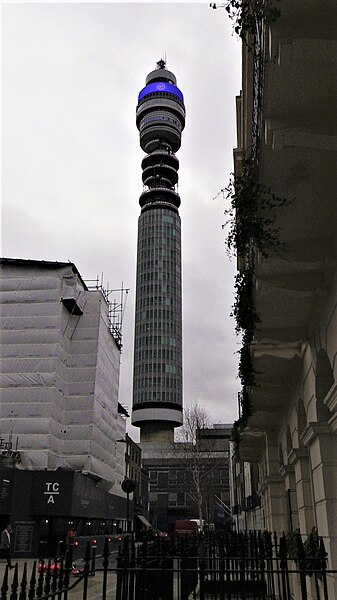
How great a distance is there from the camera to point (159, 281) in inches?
4392

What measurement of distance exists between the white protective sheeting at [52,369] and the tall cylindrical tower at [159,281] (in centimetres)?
7164

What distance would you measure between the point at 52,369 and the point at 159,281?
269 ft

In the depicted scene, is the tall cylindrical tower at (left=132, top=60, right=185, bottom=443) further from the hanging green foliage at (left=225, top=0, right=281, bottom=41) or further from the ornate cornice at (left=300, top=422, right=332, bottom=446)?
the hanging green foliage at (left=225, top=0, right=281, bottom=41)

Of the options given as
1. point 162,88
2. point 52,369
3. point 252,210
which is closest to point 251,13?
point 252,210

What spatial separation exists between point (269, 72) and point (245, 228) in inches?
64.5

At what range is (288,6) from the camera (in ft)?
11.3

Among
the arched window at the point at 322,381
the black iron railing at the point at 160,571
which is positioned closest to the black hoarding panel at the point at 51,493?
the black iron railing at the point at 160,571

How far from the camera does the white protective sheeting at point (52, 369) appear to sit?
Result: 2927 centimetres

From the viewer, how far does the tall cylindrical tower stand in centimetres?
10606

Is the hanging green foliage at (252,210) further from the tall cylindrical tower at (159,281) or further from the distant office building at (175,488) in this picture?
the tall cylindrical tower at (159,281)

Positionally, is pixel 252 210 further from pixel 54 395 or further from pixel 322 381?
pixel 54 395

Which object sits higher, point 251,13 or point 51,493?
point 251,13

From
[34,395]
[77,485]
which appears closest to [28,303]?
[34,395]

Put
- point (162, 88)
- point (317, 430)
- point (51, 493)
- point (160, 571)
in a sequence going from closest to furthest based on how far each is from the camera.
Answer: point (160, 571) → point (317, 430) → point (51, 493) → point (162, 88)
